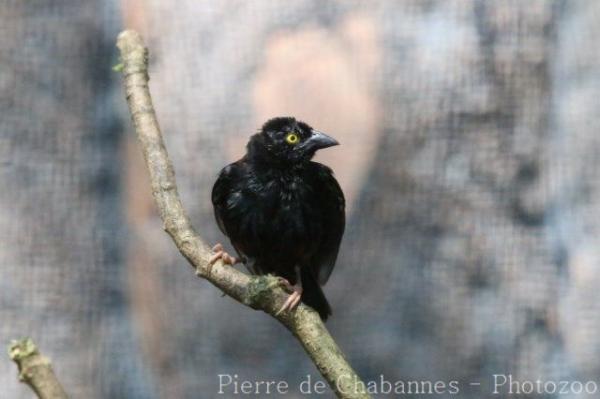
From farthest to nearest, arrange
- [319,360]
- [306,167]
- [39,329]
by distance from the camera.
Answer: [39,329], [306,167], [319,360]

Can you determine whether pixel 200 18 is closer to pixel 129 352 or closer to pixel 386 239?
pixel 386 239

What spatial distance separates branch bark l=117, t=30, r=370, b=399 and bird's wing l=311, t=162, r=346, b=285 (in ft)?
2.94

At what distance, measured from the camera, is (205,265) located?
8.55 ft

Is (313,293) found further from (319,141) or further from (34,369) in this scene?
(34,369)

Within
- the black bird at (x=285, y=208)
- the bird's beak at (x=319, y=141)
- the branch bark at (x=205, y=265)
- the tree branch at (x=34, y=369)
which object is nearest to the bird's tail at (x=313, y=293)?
the black bird at (x=285, y=208)

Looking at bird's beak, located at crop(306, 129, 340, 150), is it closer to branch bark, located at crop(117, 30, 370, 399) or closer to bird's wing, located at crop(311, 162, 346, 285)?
bird's wing, located at crop(311, 162, 346, 285)

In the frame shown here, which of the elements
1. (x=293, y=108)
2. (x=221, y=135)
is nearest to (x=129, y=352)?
(x=221, y=135)

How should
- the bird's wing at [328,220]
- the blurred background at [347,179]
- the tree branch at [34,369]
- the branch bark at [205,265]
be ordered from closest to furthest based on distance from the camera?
the tree branch at [34,369] < the branch bark at [205,265] < the bird's wing at [328,220] < the blurred background at [347,179]

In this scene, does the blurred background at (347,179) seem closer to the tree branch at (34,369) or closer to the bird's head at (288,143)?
the bird's head at (288,143)

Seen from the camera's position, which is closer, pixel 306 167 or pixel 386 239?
pixel 306 167

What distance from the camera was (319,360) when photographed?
7.75 ft

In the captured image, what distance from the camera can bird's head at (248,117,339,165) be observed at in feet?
11.7

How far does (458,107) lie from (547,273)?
0.93m

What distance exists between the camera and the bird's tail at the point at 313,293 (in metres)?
3.54
